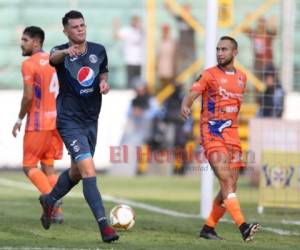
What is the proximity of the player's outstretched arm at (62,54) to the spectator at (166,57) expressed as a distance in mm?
→ 14550

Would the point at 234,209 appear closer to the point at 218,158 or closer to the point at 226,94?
the point at 218,158

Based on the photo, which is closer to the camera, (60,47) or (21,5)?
(60,47)

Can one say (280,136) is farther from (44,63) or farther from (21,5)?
(21,5)

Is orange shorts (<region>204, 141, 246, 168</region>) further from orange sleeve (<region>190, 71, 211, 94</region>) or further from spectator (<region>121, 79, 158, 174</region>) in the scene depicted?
spectator (<region>121, 79, 158, 174</region>)

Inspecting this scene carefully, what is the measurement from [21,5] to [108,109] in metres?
3.39

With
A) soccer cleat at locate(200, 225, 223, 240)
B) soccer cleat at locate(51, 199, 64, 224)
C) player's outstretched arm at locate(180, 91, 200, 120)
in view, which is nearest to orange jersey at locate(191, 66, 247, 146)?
player's outstretched arm at locate(180, 91, 200, 120)

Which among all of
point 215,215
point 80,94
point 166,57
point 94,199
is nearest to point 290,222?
point 215,215

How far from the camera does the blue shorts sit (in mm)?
10000

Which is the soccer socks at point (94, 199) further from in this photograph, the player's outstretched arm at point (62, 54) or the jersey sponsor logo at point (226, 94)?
the jersey sponsor logo at point (226, 94)

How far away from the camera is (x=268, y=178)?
1497cm

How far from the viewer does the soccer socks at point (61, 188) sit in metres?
10.5

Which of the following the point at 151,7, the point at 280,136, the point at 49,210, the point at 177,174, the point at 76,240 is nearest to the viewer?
the point at 76,240

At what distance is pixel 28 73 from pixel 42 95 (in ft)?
1.22

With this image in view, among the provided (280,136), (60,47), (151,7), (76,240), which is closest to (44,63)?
(60,47)
